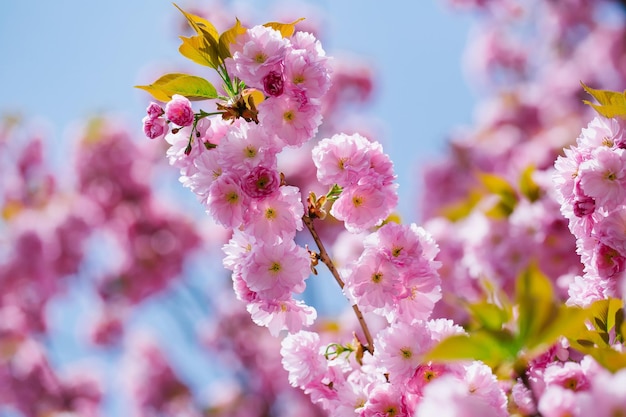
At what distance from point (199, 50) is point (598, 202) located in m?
0.92

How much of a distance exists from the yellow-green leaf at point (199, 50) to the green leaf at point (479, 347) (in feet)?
2.67

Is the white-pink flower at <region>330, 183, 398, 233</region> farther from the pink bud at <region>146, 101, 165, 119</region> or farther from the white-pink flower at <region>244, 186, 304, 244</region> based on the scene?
the pink bud at <region>146, 101, 165, 119</region>

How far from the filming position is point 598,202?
1302 millimetres

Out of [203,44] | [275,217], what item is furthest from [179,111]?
[275,217]

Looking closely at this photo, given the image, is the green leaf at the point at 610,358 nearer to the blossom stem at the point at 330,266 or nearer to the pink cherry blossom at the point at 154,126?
the blossom stem at the point at 330,266

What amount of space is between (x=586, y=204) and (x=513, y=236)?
1345 mm

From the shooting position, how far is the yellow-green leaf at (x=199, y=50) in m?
1.37

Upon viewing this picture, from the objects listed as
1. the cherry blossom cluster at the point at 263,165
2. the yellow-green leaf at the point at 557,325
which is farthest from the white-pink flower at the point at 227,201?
the yellow-green leaf at the point at 557,325

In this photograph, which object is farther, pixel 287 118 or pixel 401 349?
pixel 287 118

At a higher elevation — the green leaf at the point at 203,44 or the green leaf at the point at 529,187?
the green leaf at the point at 529,187

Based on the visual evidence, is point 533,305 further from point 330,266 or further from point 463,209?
point 463,209

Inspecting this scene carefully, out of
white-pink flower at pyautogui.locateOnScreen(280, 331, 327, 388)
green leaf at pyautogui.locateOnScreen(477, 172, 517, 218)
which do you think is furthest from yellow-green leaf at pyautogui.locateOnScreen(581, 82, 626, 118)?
green leaf at pyautogui.locateOnScreen(477, 172, 517, 218)

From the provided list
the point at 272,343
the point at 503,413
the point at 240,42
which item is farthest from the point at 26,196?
the point at 503,413

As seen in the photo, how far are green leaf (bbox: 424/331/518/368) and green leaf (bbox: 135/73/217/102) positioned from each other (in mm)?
791
